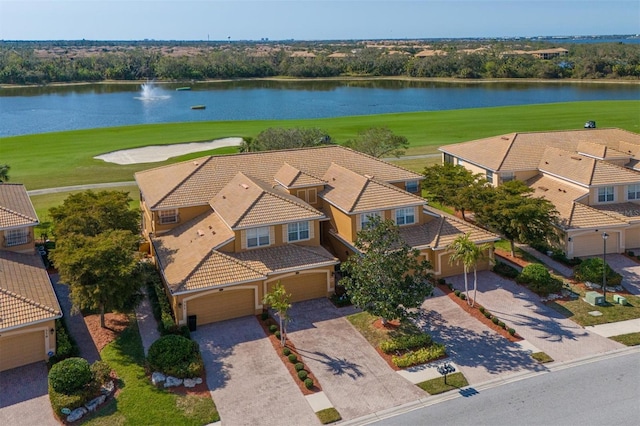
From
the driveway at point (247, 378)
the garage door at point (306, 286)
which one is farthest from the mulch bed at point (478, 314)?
the driveway at point (247, 378)

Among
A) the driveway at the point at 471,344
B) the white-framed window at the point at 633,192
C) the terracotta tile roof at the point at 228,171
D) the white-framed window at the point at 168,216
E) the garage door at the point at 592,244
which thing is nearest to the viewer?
the driveway at the point at 471,344

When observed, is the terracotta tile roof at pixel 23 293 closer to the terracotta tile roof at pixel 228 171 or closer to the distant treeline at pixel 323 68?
the terracotta tile roof at pixel 228 171

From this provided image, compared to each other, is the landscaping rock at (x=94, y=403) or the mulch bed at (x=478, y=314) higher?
the mulch bed at (x=478, y=314)

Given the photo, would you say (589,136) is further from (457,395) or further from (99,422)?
(99,422)

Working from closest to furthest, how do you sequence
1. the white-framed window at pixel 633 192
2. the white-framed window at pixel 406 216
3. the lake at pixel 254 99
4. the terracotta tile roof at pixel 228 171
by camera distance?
the white-framed window at pixel 406 216
the terracotta tile roof at pixel 228 171
the white-framed window at pixel 633 192
the lake at pixel 254 99

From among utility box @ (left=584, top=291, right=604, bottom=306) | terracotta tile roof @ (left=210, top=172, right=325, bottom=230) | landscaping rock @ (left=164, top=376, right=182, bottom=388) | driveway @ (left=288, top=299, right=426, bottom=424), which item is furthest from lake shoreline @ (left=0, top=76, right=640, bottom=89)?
landscaping rock @ (left=164, top=376, right=182, bottom=388)

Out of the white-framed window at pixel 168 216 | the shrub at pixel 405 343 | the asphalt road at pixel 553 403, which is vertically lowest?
the asphalt road at pixel 553 403

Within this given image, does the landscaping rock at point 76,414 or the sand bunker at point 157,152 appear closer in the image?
the landscaping rock at point 76,414
